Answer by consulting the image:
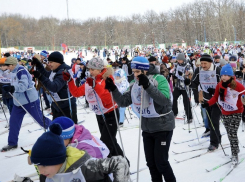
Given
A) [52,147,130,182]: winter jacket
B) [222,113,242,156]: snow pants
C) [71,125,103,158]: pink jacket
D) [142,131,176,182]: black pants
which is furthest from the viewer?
[222,113,242,156]: snow pants

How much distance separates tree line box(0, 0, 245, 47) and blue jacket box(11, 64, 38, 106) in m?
67.7

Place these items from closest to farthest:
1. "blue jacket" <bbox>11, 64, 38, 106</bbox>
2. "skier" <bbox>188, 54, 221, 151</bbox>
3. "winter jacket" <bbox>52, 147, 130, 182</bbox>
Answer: "winter jacket" <bbox>52, 147, 130, 182</bbox>
"skier" <bbox>188, 54, 221, 151</bbox>
"blue jacket" <bbox>11, 64, 38, 106</bbox>

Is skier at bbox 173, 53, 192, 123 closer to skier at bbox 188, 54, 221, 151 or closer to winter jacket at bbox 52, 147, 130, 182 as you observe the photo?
skier at bbox 188, 54, 221, 151

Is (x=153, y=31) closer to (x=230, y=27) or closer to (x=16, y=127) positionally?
(x=230, y=27)

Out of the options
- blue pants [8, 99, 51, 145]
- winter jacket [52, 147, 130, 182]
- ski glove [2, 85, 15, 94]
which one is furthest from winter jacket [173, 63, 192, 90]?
winter jacket [52, 147, 130, 182]

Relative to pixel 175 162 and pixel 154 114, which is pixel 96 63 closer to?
pixel 154 114

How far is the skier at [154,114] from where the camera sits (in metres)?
3.17

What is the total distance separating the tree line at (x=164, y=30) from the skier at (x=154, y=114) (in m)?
69.9

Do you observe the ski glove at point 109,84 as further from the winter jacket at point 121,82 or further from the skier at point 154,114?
the winter jacket at point 121,82

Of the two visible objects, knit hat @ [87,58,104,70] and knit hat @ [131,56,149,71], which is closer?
knit hat @ [131,56,149,71]

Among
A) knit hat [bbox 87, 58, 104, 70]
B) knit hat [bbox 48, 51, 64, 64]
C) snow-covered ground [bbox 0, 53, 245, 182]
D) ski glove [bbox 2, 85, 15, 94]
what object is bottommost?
snow-covered ground [bbox 0, 53, 245, 182]

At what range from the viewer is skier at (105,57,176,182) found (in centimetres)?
317

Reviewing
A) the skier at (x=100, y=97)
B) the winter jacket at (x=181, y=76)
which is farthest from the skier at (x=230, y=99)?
the winter jacket at (x=181, y=76)

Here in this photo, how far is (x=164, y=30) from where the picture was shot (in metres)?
81.4
